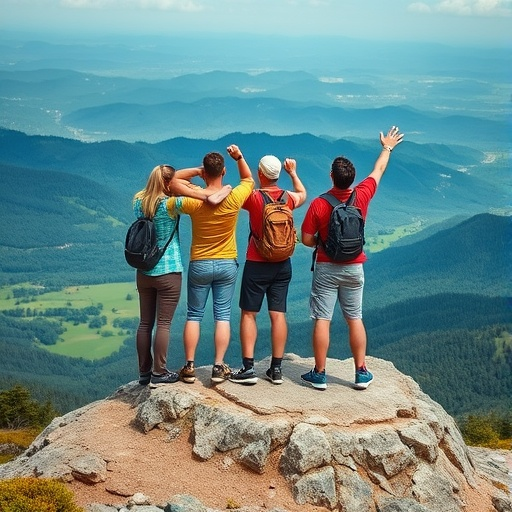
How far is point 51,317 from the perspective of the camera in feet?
593

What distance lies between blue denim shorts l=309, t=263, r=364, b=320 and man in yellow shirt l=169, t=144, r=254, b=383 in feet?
4.37

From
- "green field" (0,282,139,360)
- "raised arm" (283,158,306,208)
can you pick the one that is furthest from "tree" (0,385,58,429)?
"green field" (0,282,139,360)

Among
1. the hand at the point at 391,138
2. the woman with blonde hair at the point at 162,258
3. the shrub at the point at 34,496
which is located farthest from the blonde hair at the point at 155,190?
the shrub at the point at 34,496

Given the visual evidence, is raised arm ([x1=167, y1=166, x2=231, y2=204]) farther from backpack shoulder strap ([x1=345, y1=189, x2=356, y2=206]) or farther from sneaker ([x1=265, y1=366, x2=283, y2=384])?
sneaker ([x1=265, y1=366, x2=283, y2=384])

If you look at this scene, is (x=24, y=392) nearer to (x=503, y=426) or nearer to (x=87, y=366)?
(x=503, y=426)

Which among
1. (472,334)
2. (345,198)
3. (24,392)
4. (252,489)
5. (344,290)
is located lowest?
(472,334)

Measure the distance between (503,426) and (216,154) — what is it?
157ft

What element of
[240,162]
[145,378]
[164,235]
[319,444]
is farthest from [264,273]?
[145,378]

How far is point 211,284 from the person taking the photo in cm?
1290

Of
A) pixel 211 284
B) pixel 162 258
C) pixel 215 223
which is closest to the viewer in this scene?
pixel 215 223

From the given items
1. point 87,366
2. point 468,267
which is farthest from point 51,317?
point 468,267

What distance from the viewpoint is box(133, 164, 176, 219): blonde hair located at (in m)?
12.5

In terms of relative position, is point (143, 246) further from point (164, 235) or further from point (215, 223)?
point (215, 223)

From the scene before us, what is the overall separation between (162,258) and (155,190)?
41.6 inches
